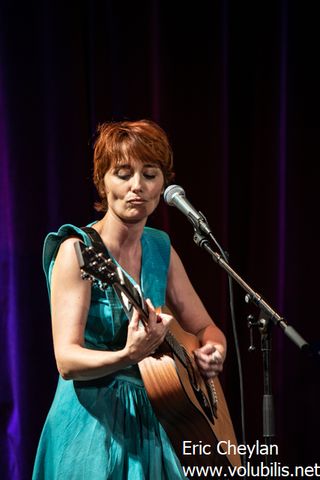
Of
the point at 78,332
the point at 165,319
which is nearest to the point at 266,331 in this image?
the point at 165,319

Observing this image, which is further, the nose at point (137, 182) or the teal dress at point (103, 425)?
the nose at point (137, 182)

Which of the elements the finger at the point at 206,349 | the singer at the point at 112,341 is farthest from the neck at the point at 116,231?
the finger at the point at 206,349

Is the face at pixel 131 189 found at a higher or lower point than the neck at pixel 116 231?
higher

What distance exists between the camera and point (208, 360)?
214 centimetres

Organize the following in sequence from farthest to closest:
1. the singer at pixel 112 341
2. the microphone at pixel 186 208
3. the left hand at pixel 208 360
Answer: the left hand at pixel 208 360 → the microphone at pixel 186 208 → the singer at pixel 112 341

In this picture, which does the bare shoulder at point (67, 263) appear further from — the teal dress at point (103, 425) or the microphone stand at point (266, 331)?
the microphone stand at point (266, 331)

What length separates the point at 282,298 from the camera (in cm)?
300

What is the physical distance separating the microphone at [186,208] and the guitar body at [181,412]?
1.12ft

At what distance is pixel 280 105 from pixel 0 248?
1.31 m

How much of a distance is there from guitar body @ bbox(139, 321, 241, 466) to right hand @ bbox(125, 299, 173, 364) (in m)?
0.14

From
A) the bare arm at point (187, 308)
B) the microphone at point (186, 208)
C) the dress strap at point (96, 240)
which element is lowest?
the bare arm at point (187, 308)

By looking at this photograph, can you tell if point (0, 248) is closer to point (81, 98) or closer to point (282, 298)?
point (81, 98)

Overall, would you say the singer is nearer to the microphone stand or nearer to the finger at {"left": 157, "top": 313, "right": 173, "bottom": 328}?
the finger at {"left": 157, "top": 313, "right": 173, "bottom": 328}

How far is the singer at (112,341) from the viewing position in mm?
1777
